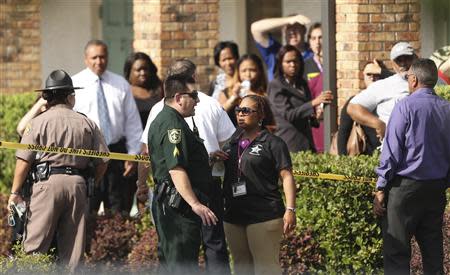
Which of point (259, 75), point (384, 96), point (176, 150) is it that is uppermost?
point (259, 75)

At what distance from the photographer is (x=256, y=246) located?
9.20 m

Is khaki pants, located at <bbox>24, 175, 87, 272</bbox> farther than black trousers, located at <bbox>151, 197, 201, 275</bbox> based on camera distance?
Yes

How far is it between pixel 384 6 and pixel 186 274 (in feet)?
14.3

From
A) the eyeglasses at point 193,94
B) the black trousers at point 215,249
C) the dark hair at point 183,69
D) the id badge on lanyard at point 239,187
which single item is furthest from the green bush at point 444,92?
the eyeglasses at point 193,94

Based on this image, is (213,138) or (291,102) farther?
(291,102)

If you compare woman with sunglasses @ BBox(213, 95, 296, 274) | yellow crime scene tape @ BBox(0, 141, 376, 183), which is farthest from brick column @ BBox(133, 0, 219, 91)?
woman with sunglasses @ BBox(213, 95, 296, 274)

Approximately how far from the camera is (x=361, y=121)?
10.5 meters

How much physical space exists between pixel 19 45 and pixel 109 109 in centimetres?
567

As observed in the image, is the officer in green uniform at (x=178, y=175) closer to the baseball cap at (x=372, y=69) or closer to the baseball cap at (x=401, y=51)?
the baseball cap at (x=401, y=51)

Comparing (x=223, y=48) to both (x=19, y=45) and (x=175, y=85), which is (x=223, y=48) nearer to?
(x=175, y=85)

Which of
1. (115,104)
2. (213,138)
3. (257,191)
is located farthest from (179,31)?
(257,191)

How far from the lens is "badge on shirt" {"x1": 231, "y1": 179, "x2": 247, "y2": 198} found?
914 cm

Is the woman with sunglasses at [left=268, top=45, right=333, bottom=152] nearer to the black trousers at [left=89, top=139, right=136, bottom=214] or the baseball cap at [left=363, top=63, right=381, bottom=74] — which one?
the baseball cap at [left=363, top=63, right=381, bottom=74]

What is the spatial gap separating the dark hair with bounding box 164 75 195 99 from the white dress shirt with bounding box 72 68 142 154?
9.27 feet
